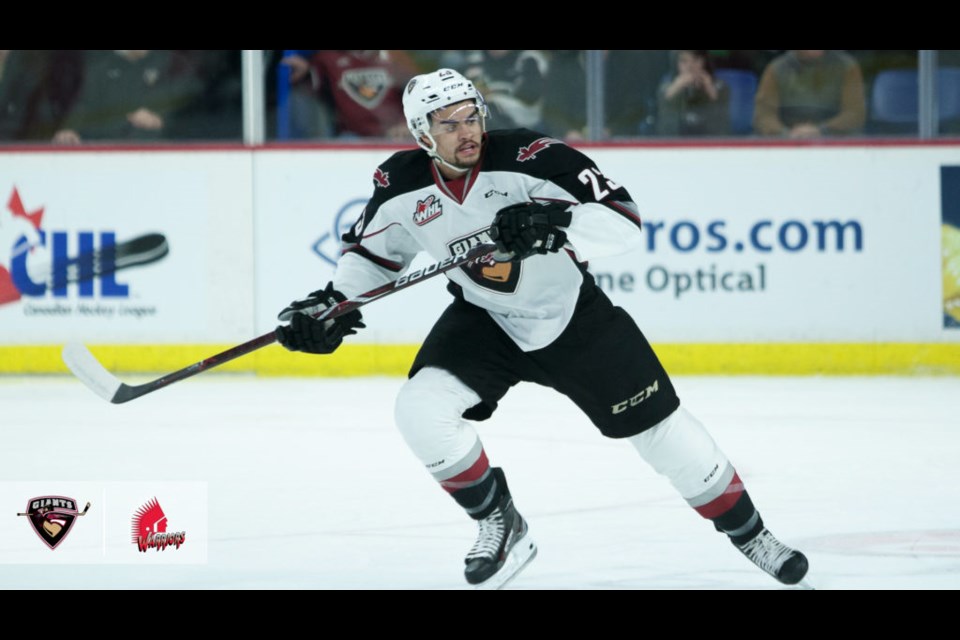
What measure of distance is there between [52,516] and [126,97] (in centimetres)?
407

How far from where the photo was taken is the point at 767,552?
9.68 ft

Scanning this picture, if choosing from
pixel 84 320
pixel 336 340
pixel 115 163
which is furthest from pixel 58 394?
pixel 336 340

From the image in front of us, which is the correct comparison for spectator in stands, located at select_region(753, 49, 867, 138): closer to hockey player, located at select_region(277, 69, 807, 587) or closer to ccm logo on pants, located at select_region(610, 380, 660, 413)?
hockey player, located at select_region(277, 69, 807, 587)

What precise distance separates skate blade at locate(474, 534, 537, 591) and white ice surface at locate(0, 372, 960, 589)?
4cm

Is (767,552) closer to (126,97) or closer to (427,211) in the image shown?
(427,211)

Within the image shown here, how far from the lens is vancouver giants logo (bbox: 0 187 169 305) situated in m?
6.85

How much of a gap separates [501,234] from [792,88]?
4541mm

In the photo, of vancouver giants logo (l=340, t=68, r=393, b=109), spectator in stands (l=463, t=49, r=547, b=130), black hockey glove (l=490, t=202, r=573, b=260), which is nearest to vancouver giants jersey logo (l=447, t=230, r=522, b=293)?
black hockey glove (l=490, t=202, r=573, b=260)

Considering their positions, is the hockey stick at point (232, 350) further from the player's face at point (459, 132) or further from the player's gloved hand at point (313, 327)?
the player's face at point (459, 132)

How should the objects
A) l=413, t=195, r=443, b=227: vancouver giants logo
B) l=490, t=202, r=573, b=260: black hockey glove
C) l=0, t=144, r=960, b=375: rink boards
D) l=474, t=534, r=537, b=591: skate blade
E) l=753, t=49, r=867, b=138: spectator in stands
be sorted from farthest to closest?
l=753, t=49, r=867, b=138: spectator in stands → l=0, t=144, r=960, b=375: rink boards → l=413, t=195, r=443, b=227: vancouver giants logo → l=474, t=534, r=537, b=591: skate blade → l=490, t=202, r=573, b=260: black hockey glove

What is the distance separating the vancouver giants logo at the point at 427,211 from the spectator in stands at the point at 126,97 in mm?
4260

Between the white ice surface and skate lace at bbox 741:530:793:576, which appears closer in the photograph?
skate lace at bbox 741:530:793:576

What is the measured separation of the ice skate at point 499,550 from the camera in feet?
9.77

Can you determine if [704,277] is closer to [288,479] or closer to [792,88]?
[792,88]
